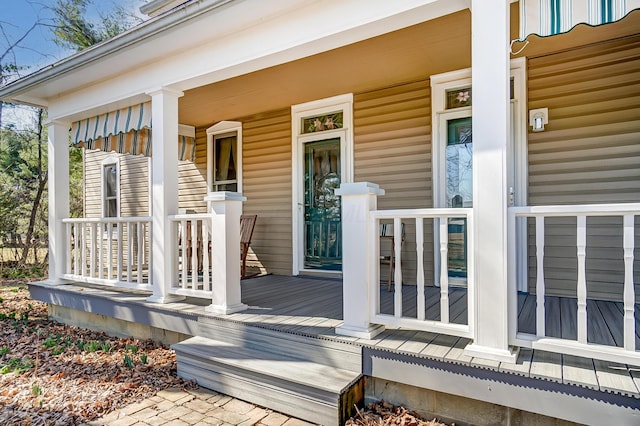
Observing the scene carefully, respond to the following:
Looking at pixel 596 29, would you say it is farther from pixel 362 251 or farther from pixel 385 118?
pixel 362 251

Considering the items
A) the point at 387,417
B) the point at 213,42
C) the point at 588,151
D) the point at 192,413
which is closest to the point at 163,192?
the point at 213,42

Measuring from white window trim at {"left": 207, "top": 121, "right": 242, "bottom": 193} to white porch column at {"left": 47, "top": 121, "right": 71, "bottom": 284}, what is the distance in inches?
73.5

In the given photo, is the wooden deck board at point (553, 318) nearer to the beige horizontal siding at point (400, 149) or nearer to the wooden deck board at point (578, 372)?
the wooden deck board at point (578, 372)

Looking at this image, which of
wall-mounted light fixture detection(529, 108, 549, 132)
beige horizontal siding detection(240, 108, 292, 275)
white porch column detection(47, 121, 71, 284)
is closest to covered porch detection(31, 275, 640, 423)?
white porch column detection(47, 121, 71, 284)

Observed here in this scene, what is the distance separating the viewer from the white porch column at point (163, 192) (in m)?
3.60

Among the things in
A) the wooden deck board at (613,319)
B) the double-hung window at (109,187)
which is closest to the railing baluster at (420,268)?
the wooden deck board at (613,319)

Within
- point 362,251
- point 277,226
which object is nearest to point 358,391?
point 362,251

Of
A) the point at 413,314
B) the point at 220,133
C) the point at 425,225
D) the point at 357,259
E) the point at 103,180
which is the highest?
the point at 220,133

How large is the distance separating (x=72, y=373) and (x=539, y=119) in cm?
459

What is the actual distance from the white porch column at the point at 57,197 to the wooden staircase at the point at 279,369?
9.34 feet

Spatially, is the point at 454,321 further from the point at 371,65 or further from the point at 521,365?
the point at 371,65

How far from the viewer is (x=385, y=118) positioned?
452 centimetres

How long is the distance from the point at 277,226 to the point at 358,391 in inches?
130

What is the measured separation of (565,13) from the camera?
2.02 meters
